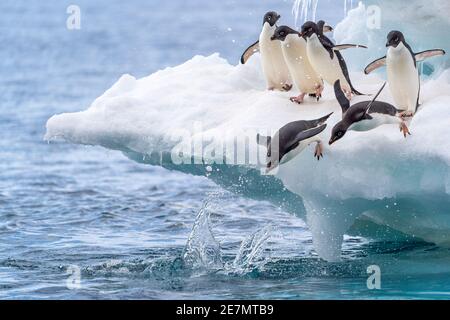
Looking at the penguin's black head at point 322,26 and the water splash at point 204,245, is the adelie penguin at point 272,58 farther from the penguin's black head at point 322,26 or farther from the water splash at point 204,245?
the water splash at point 204,245

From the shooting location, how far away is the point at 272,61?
10.2 m

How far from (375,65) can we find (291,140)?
1.21 metres

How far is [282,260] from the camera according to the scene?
10602mm

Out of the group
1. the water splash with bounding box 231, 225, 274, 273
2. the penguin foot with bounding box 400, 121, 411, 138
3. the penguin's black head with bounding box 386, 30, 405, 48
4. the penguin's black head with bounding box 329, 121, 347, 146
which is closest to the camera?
the penguin's black head with bounding box 329, 121, 347, 146

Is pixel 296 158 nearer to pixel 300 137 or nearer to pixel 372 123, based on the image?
pixel 300 137

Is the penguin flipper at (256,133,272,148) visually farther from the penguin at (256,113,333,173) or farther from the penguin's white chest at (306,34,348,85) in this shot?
the penguin's white chest at (306,34,348,85)

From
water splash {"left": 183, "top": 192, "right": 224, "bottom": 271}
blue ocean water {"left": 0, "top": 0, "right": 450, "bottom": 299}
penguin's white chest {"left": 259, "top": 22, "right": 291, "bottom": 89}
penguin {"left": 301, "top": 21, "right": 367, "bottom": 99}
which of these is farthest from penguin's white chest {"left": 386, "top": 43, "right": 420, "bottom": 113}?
water splash {"left": 183, "top": 192, "right": 224, "bottom": 271}

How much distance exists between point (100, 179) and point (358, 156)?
1061cm

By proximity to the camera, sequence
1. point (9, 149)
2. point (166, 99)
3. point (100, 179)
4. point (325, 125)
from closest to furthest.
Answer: point (325, 125), point (166, 99), point (100, 179), point (9, 149)

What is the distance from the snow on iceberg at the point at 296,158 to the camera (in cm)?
944

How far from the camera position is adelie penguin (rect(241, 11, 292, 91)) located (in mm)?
10164

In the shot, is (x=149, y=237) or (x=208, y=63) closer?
(x=208, y=63)

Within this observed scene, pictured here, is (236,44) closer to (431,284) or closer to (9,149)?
(9,149)

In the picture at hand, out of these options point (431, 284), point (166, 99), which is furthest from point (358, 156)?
point (166, 99)
